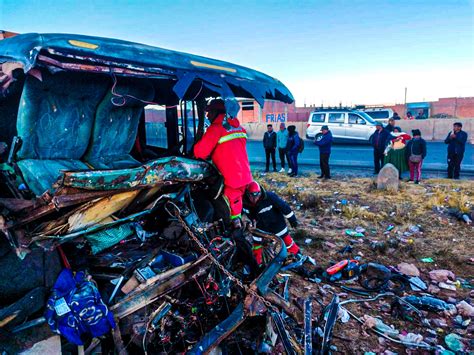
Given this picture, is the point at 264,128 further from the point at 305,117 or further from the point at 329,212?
the point at 329,212

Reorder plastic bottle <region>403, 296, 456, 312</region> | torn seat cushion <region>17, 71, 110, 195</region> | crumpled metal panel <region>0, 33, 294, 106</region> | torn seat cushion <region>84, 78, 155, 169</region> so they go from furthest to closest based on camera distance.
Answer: plastic bottle <region>403, 296, 456, 312</region> < torn seat cushion <region>84, 78, 155, 169</region> < torn seat cushion <region>17, 71, 110, 195</region> < crumpled metal panel <region>0, 33, 294, 106</region>

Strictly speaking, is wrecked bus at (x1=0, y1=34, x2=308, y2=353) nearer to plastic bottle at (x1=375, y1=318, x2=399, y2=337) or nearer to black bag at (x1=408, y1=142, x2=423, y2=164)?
plastic bottle at (x1=375, y1=318, x2=399, y2=337)

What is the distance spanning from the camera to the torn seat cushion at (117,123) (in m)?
3.27

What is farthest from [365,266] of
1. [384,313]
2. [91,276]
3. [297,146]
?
[297,146]

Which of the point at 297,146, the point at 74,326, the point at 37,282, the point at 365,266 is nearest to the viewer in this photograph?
the point at 74,326

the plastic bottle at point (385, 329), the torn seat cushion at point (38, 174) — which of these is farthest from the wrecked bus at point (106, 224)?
the plastic bottle at point (385, 329)

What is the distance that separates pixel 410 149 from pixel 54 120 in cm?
971

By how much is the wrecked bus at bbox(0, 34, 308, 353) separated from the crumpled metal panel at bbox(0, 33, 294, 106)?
1cm

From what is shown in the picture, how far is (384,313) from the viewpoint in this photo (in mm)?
4059

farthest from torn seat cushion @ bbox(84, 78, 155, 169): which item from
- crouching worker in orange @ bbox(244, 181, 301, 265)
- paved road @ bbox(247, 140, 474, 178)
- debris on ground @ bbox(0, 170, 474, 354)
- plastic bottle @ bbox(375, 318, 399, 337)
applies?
paved road @ bbox(247, 140, 474, 178)

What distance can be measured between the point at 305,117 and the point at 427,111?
12.5 meters

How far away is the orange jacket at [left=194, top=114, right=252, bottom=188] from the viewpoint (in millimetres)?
3818

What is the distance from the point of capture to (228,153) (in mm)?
3842

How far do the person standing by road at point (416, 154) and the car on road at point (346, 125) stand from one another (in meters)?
7.74
